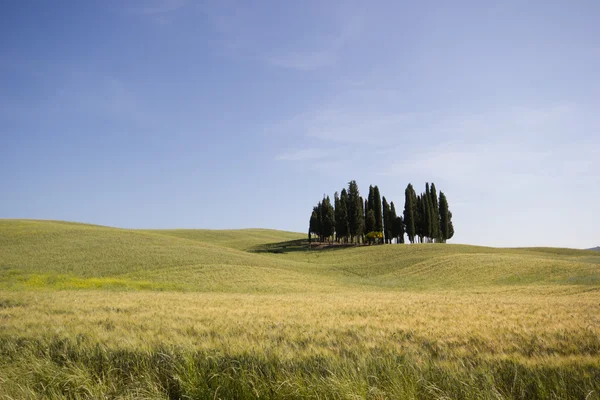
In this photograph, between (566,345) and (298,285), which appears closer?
(566,345)

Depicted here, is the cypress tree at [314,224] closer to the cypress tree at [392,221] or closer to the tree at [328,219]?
the tree at [328,219]

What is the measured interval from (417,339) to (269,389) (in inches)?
146

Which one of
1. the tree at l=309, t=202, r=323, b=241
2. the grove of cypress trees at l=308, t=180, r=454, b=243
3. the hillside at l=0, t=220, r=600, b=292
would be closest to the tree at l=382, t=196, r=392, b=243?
the grove of cypress trees at l=308, t=180, r=454, b=243

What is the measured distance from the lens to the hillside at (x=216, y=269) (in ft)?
105

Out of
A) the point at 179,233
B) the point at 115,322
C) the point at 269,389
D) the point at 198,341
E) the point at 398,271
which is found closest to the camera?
the point at 269,389

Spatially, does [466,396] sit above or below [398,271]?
above

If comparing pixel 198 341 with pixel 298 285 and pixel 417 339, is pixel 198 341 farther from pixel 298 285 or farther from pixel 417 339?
pixel 298 285

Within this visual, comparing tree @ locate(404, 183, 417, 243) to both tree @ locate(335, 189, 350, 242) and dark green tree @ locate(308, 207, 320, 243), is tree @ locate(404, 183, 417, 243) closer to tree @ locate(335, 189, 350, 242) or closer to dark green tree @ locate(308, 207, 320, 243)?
tree @ locate(335, 189, 350, 242)

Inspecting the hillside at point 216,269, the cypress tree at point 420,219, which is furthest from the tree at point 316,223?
the hillside at point 216,269

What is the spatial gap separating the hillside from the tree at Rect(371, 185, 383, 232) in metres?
23.6

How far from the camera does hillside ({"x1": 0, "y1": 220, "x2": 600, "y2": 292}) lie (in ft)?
105

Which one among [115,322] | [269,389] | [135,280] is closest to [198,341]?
[269,389]

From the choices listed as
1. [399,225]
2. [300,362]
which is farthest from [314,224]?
[300,362]

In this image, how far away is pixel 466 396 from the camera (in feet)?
12.1
